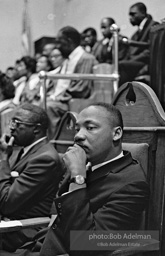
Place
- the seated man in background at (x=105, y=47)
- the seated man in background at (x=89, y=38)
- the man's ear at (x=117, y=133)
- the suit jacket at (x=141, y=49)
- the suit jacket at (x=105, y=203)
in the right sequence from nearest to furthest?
the suit jacket at (x=105, y=203), the man's ear at (x=117, y=133), the suit jacket at (x=141, y=49), the seated man in background at (x=105, y=47), the seated man in background at (x=89, y=38)

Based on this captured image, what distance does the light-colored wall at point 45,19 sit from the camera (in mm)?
4504

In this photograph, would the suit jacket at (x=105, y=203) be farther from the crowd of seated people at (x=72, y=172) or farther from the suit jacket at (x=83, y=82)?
the suit jacket at (x=83, y=82)

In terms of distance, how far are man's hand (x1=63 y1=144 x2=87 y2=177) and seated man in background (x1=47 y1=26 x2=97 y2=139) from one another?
9.08 feet

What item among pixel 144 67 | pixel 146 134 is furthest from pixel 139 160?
pixel 144 67

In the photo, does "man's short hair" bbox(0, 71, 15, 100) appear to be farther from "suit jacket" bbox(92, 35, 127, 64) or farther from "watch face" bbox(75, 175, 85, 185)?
"watch face" bbox(75, 175, 85, 185)

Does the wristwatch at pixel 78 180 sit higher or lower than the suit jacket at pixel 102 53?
higher

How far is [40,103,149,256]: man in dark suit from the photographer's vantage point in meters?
1.66

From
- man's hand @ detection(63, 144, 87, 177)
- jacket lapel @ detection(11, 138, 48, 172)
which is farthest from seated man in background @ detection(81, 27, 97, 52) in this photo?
man's hand @ detection(63, 144, 87, 177)

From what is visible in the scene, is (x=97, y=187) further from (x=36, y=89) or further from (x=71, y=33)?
(x=36, y=89)

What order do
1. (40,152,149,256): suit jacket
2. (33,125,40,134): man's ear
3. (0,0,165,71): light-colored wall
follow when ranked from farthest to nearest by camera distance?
1. (0,0,165,71): light-colored wall
2. (33,125,40,134): man's ear
3. (40,152,149,256): suit jacket

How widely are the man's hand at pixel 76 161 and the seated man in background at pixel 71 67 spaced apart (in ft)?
9.08

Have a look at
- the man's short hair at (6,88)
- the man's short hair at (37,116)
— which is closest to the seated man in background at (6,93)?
the man's short hair at (6,88)

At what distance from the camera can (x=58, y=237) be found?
177 cm

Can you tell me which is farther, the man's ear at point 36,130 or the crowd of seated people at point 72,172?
the man's ear at point 36,130
